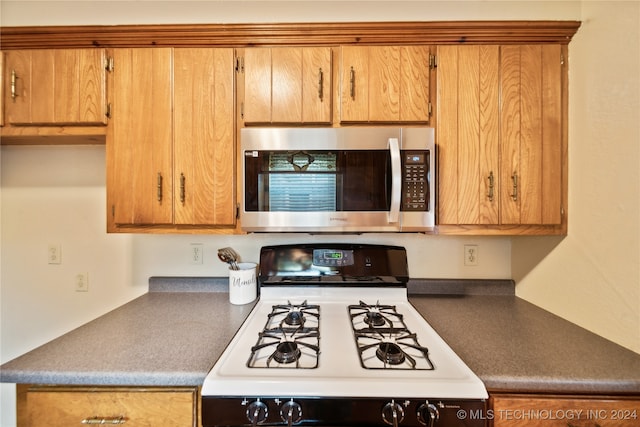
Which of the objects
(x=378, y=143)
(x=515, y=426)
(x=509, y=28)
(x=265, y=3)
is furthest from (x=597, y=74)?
(x=265, y=3)

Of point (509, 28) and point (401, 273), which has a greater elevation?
point (509, 28)

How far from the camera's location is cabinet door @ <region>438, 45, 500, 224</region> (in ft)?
3.96

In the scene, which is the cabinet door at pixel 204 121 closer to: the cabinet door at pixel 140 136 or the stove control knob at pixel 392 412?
the cabinet door at pixel 140 136

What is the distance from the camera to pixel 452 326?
113 centimetres

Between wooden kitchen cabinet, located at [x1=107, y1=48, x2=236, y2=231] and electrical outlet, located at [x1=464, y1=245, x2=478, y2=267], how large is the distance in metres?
1.26

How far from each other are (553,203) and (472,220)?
0.35 metres

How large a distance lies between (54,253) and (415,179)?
200 cm

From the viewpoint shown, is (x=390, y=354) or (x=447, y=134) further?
(x=447, y=134)

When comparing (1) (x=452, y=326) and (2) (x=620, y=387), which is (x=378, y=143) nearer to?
(1) (x=452, y=326)

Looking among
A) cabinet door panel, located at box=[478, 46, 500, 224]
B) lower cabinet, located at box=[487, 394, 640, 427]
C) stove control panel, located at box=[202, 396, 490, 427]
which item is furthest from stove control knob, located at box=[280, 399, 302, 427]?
cabinet door panel, located at box=[478, 46, 500, 224]

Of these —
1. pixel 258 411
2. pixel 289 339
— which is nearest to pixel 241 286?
pixel 289 339

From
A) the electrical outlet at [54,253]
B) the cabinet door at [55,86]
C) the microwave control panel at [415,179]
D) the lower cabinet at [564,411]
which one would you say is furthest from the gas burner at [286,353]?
the electrical outlet at [54,253]

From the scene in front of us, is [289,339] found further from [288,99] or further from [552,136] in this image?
[552,136]

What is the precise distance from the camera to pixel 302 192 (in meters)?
1.17
